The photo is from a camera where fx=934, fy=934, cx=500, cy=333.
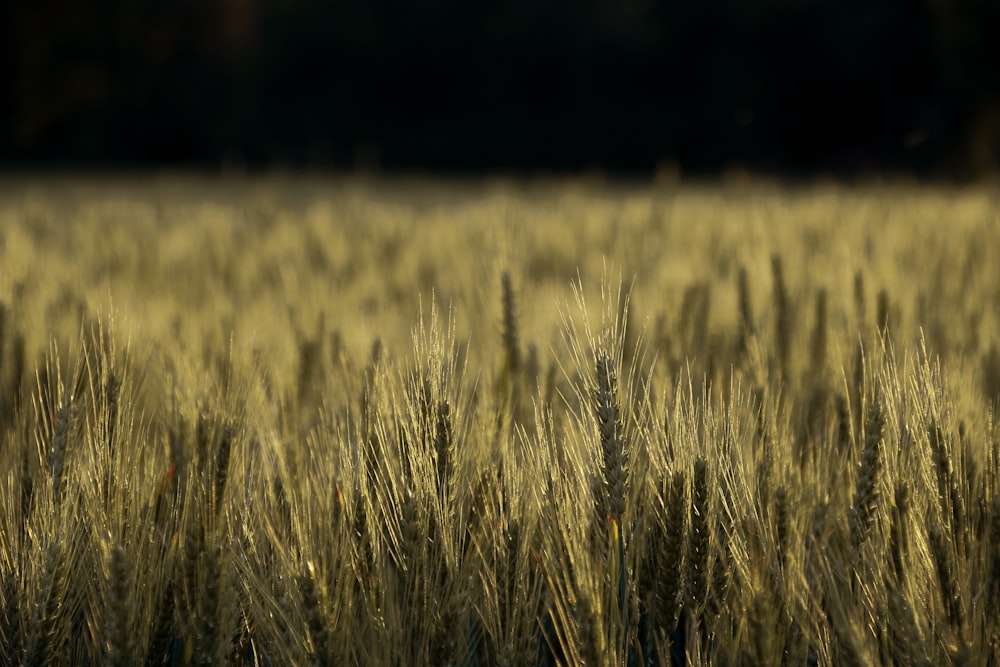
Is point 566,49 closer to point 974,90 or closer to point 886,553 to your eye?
point 974,90

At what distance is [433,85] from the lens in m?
26.2

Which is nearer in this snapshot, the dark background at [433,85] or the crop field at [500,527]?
the crop field at [500,527]

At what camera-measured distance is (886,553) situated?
109 centimetres

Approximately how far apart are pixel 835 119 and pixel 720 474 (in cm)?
1923

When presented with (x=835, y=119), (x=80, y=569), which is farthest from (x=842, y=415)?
(x=835, y=119)

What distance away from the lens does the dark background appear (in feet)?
66.2

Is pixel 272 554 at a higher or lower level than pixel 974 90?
lower

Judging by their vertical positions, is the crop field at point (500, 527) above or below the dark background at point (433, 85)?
Result: below

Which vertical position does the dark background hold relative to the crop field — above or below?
above

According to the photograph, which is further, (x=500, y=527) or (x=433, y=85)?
(x=433, y=85)

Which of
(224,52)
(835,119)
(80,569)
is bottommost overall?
(80,569)

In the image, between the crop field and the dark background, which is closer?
the crop field

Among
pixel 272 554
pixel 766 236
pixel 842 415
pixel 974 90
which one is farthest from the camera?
pixel 974 90

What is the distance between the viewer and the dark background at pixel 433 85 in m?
20.2
